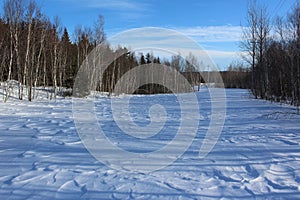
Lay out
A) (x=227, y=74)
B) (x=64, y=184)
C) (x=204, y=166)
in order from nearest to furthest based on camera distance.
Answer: (x=64, y=184), (x=204, y=166), (x=227, y=74)

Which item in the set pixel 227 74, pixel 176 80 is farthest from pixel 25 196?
pixel 227 74

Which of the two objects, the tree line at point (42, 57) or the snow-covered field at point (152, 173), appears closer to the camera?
the snow-covered field at point (152, 173)

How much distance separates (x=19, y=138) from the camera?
5.63 metres

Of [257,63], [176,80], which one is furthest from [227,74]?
[257,63]

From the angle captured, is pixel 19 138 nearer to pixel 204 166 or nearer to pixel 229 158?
pixel 204 166

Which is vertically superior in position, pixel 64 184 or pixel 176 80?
Answer: pixel 176 80

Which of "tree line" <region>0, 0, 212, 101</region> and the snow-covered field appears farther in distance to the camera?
"tree line" <region>0, 0, 212, 101</region>

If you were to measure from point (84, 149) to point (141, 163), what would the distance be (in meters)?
1.36

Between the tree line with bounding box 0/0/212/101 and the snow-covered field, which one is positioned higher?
the tree line with bounding box 0/0/212/101

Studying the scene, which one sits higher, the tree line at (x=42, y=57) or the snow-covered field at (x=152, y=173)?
the tree line at (x=42, y=57)

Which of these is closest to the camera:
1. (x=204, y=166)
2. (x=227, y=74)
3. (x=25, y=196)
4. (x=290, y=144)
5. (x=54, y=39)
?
(x=25, y=196)

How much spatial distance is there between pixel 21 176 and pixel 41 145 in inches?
68.2

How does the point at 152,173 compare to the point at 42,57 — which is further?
the point at 42,57

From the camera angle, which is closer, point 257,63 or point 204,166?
point 204,166
